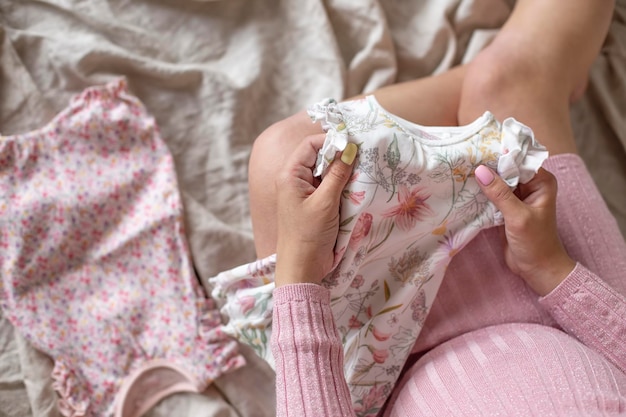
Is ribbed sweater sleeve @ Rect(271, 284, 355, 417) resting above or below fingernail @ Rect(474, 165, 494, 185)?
below

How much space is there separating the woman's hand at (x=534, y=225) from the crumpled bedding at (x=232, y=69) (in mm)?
424

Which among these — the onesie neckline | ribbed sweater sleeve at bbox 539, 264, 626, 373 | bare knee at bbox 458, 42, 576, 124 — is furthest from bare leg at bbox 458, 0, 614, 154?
ribbed sweater sleeve at bbox 539, 264, 626, 373

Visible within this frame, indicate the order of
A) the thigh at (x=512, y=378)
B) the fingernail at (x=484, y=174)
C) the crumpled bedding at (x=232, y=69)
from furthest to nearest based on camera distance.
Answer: the crumpled bedding at (x=232, y=69) < the fingernail at (x=484, y=174) < the thigh at (x=512, y=378)

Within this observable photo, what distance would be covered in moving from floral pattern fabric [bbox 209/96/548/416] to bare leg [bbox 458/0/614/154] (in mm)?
133

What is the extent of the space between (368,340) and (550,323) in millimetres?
270

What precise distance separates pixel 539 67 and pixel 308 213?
492mm

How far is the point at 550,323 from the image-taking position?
0.87m

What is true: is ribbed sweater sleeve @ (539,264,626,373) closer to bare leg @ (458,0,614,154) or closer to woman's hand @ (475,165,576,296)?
woman's hand @ (475,165,576,296)

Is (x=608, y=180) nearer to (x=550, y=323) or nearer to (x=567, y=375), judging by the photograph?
(x=550, y=323)

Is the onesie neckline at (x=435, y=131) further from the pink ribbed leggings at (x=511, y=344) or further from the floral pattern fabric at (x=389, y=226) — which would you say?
the pink ribbed leggings at (x=511, y=344)

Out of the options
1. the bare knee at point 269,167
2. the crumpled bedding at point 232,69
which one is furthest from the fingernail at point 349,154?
the crumpled bedding at point 232,69

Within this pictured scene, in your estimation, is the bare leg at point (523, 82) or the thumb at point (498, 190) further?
the bare leg at point (523, 82)

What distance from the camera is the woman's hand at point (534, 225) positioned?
79cm

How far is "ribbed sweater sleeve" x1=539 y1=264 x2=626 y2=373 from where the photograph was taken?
2.57ft
